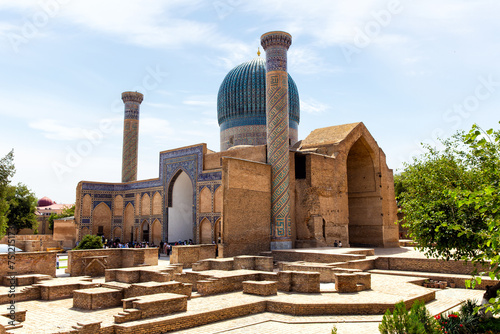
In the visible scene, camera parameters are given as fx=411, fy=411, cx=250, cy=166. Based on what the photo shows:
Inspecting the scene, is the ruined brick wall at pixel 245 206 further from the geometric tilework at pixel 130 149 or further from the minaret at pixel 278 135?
the geometric tilework at pixel 130 149

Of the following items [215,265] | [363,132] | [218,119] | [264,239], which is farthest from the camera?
[218,119]

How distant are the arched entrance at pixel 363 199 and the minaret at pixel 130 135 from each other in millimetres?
13060

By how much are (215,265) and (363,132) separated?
1072cm

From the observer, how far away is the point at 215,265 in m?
11.4

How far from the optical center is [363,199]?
19.7 metres

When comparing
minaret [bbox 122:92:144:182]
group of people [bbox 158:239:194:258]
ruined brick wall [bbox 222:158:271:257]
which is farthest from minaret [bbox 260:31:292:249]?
minaret [bbox 122:92:144:182]

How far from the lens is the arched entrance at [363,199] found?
19156mm

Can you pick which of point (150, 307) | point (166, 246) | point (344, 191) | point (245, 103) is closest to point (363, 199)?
point (344, 191)

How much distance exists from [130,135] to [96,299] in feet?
63.3

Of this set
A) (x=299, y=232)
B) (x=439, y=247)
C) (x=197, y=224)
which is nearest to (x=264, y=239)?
(x=299, y=232)

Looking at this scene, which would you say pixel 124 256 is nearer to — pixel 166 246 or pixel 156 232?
pixel 166 246

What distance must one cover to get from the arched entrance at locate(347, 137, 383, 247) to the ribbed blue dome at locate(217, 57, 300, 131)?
5144 mm

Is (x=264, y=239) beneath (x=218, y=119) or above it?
beneath

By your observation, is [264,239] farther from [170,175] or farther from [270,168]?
[170,175]
